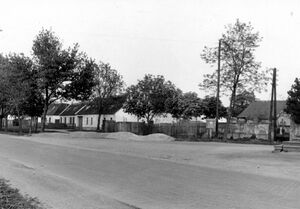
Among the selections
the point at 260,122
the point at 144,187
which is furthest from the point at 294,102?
the point at 144,187

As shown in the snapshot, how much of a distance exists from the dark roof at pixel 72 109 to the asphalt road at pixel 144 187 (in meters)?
70.2

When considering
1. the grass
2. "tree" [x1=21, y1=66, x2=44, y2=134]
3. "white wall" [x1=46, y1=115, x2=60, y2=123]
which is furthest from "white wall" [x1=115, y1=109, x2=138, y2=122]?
the grass

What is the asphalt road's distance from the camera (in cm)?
802

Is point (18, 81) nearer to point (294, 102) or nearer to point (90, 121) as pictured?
point (90, 121)

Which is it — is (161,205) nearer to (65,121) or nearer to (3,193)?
(3,193)

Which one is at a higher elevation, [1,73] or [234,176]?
[1,73]

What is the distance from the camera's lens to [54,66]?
47.8 metres

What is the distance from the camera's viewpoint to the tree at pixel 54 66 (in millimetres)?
47750

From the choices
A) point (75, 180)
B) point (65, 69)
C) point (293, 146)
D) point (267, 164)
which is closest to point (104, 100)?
point (65, 69)

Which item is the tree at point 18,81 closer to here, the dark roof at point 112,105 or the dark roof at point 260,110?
the dark roof at point 112,105

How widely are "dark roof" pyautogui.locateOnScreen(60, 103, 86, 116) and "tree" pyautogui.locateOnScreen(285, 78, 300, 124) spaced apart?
4808 cm

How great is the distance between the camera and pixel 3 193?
8.19m

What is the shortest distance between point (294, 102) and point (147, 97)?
2176 centimetres

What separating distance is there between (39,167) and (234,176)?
6.88 meters
